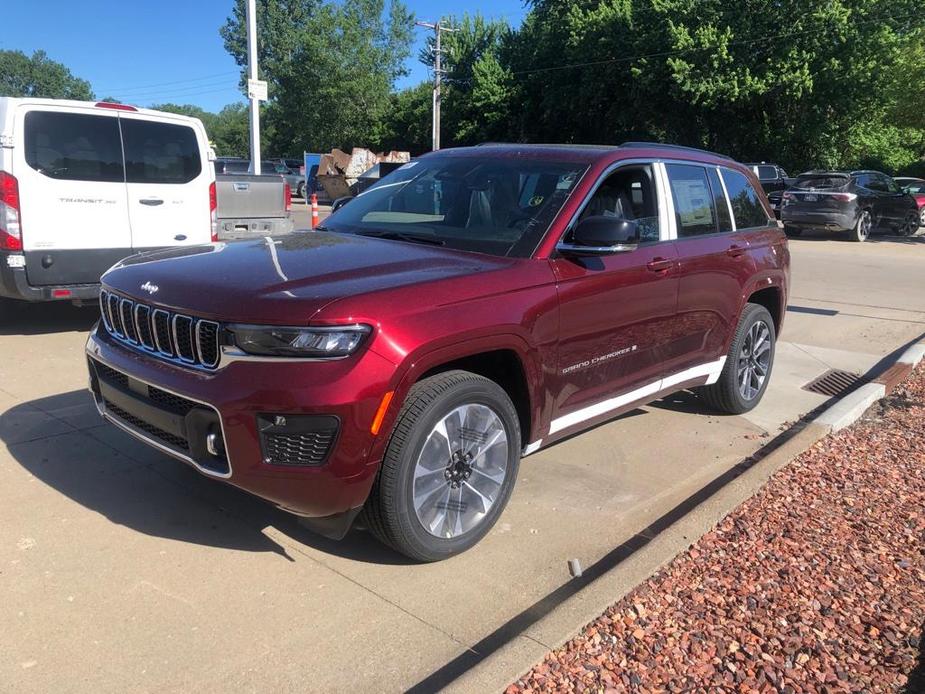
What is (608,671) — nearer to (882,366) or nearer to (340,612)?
(340,612)

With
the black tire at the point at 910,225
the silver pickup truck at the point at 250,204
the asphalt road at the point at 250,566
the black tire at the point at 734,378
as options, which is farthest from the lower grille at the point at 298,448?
the black tire at the point at 910,225

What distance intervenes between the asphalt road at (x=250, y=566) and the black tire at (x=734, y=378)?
204mm

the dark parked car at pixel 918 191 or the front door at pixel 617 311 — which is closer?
the front door at pixel 617 311

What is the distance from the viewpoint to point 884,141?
3538 centimetres

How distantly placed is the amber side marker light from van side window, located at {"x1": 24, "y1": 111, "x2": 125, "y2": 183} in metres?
5.15

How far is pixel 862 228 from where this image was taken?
64.7ft

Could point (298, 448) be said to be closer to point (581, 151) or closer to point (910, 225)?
point (581, 151)

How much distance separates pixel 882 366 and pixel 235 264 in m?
6.30

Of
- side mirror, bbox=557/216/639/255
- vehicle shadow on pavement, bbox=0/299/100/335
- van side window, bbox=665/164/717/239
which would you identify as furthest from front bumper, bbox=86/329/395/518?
vehicle shadow on pavement, bbox=0/299/100/335

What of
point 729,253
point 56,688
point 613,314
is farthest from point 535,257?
point 56,688

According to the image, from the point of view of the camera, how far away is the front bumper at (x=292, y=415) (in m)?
2.85

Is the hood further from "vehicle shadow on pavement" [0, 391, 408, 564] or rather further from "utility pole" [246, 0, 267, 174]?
"utility pole" [246, 0, 267, 174]

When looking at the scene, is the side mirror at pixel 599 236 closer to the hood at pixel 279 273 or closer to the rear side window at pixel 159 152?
the hood at pixel 279 273

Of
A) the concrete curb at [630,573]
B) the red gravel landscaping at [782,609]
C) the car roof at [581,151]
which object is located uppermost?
the car roof at [581,151]
